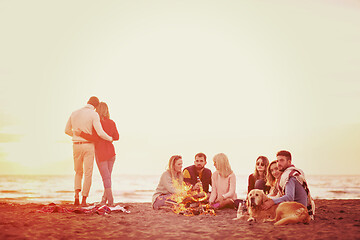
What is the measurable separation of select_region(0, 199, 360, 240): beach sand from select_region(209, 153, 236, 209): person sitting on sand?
4.42ft

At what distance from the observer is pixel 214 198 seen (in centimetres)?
853

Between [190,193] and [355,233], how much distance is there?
12.1ft

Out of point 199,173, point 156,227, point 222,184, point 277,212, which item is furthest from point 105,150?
point 277,212

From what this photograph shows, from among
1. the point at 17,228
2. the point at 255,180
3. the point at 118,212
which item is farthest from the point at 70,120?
the point at 255,180

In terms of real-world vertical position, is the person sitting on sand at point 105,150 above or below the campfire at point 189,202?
above

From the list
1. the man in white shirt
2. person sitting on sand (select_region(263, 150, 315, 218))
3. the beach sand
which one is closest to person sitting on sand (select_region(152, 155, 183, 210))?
the beach sand

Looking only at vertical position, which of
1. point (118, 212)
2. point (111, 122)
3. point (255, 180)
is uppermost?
point (111, 122)

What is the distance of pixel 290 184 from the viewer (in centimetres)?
621

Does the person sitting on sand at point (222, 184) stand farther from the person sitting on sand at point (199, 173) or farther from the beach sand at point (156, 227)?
the beach sand at point (156, 227)

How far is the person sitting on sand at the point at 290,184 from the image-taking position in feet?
20.4

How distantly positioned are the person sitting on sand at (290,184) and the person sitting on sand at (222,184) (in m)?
2.05

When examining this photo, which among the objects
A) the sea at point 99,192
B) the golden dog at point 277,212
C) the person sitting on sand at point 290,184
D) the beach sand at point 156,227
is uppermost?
the person sitting on sand at point 290,184

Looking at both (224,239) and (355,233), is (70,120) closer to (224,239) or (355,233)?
(224,239)

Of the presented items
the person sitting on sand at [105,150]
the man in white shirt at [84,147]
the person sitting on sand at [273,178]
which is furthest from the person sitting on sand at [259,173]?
the man in white shirt at [84,147]
